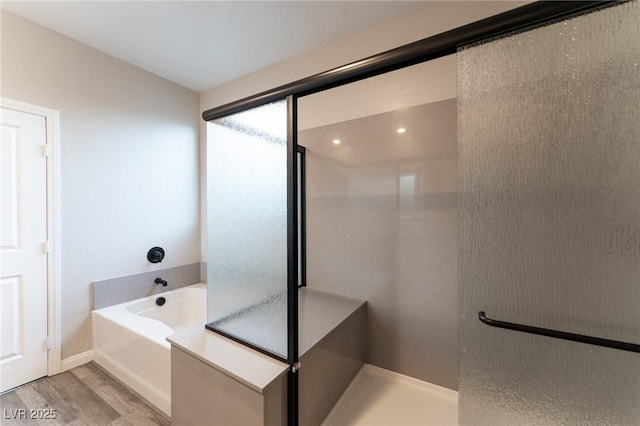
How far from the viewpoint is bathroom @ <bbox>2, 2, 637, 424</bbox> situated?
1.81 meters

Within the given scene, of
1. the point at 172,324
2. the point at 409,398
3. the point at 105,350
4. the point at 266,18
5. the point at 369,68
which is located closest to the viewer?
the point at 369,68

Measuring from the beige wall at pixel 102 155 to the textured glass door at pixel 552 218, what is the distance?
2839 millimetres

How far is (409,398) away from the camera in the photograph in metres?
1.73

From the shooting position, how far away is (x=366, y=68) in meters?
0.98

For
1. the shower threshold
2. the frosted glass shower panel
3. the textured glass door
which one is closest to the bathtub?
the frosted glass shower panel

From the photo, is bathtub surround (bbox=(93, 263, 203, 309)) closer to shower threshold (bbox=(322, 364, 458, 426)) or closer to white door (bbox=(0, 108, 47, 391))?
white door (bbox=(0, 108, 47, 391))

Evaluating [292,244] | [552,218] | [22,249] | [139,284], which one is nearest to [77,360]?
[139,284]

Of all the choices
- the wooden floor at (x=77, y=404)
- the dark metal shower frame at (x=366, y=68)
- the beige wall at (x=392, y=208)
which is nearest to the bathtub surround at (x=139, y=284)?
the wooden floor at (x=77, y=404)

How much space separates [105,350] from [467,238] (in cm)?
280

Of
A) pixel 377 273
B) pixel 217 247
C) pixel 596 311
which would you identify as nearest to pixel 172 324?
pixel 217 247

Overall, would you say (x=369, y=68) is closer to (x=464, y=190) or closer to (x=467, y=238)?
(x=464, y=190)

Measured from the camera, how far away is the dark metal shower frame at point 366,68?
733 millimetres

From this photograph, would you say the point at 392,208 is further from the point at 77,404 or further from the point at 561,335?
the point at 77,404

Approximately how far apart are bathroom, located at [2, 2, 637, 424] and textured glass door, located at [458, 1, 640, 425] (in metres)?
0.95
